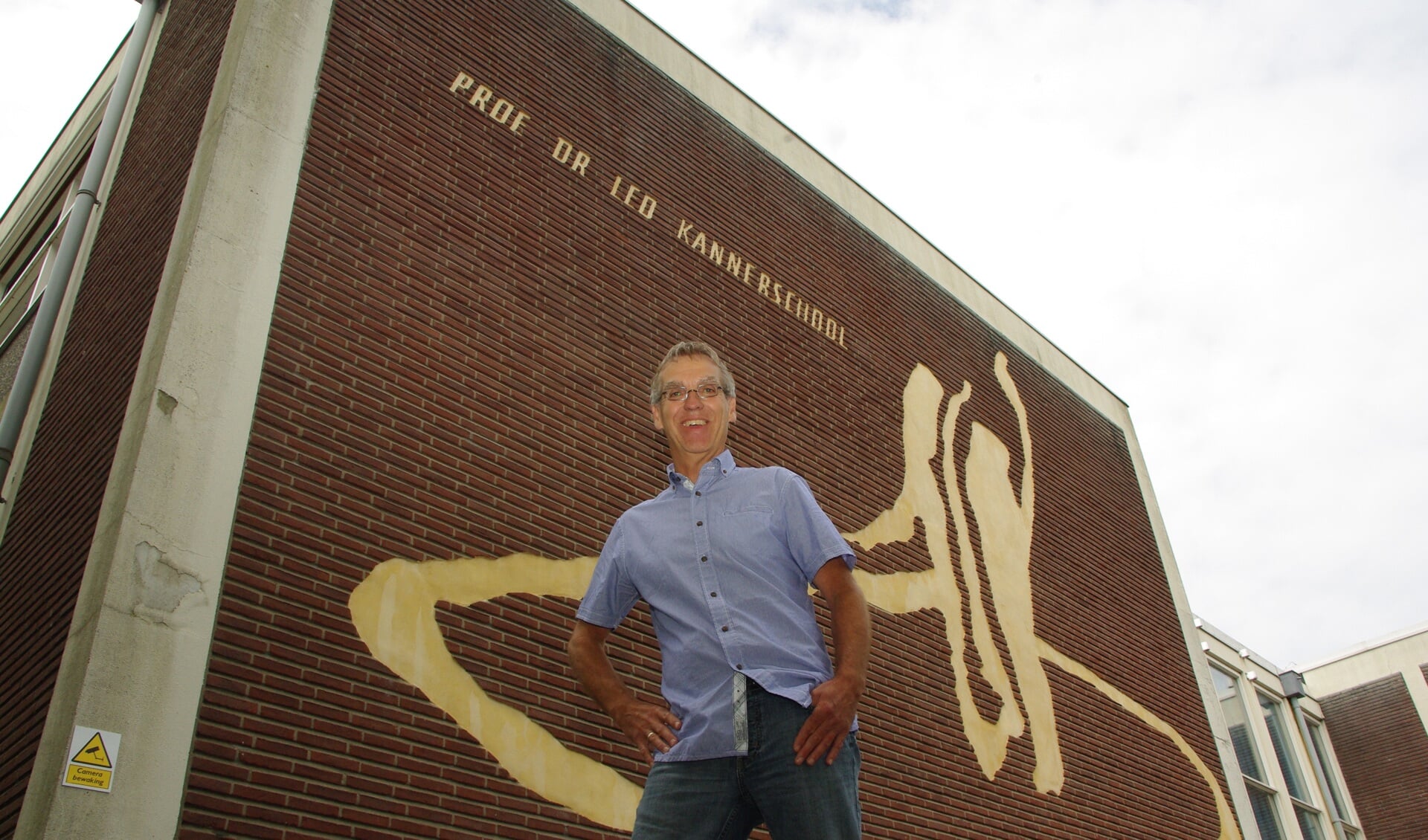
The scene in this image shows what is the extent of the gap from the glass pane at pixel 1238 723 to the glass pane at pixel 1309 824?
2.97ft

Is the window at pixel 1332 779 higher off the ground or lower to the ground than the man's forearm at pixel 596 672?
higher

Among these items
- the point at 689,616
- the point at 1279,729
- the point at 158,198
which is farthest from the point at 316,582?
the point at 1279,729

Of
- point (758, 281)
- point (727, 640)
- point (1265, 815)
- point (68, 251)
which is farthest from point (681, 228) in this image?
point (1265, 815)

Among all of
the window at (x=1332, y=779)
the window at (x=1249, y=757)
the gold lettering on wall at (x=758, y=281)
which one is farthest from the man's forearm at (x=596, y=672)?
the window at (x=1332, y=779)

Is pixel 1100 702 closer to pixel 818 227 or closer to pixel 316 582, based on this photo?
pixel 818 227

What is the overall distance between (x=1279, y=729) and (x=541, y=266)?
52.3ft

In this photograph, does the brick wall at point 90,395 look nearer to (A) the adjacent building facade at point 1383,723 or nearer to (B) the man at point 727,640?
(B) the man at point 727,640

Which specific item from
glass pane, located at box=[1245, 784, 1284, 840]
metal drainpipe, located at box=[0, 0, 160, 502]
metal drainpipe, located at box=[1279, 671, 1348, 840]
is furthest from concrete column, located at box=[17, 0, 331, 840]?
metal drainpipe, located at box=[1279, 671, 1348, 840]

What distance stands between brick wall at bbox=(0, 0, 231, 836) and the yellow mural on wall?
55.0 inches

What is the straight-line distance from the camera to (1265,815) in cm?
1539

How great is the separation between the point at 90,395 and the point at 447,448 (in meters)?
1.96

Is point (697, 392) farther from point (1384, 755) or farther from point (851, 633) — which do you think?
point (1384, 755)

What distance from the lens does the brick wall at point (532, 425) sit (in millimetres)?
5234

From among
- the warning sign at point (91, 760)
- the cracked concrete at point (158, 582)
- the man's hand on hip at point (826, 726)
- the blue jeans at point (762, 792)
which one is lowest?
the blue jeans at point (762, 792)
